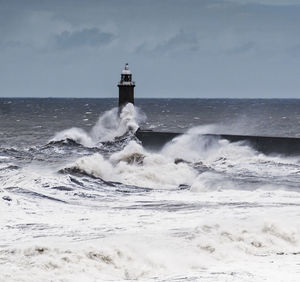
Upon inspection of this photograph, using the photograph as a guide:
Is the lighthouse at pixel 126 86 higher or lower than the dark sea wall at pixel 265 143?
higher

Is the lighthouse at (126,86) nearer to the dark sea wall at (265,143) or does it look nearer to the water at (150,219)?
the dark sea wall at (265,143)

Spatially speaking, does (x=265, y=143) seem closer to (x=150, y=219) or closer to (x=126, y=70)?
(x=126, y=70)

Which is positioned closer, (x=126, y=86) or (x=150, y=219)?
(x=150, y=219)

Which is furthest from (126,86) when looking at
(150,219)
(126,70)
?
(150,219)

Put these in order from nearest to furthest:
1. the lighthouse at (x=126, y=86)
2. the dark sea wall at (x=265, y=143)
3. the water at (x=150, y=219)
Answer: the water at (x=150, y=219), the dark sea wall at (x=265, y=143), the lighthouse at (x=126, y=86)

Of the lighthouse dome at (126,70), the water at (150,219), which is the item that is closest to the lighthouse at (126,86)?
the lighthouse dome at (126,70)

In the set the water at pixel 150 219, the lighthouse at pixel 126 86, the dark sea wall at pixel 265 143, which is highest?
the lighthouse at pixel 126 86

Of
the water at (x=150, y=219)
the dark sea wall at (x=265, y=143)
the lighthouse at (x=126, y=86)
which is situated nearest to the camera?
the water at (x=150, y=219)

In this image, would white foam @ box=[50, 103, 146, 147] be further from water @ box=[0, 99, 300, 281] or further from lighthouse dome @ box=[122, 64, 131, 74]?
water @ box=[0, 99, 300, 281]

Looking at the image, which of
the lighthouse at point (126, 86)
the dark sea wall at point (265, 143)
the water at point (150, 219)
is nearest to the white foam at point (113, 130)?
the lighthouse at point (126, 86)

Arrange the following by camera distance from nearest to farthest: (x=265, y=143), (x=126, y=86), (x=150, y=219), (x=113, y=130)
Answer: (x=150, y=219), (x=265, y=143), (x=126, y=86), (x=113, y=130)

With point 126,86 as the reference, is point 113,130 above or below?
below

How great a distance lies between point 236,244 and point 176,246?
58.1 inches

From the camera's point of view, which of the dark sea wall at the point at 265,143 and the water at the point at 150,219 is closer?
the water at the point at 150,219
